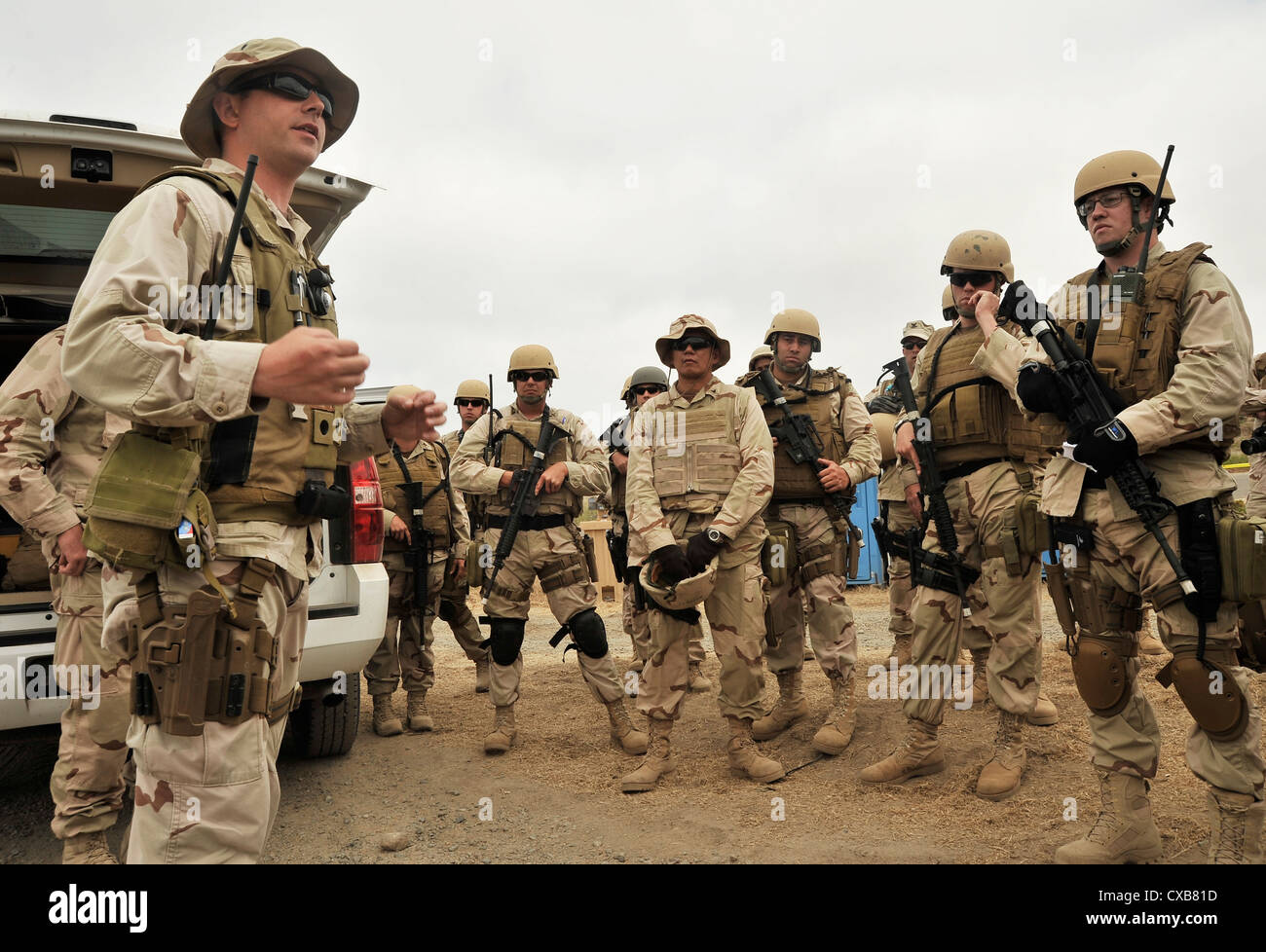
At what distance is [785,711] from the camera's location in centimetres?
580

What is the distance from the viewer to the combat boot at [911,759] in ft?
15.0

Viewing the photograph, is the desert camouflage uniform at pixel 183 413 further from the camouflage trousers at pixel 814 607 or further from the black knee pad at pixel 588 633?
the camouflage trousers at pixel 814 607

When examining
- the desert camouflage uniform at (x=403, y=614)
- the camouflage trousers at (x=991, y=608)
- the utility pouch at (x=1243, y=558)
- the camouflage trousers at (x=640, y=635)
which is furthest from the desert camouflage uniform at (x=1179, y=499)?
the desert camouflage uniform at (x=403, y=614)

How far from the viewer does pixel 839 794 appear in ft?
14.7

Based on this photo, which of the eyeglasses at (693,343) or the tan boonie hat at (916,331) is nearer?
the eyeglasses at (693,343)

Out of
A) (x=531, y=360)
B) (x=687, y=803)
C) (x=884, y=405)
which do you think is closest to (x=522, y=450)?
(x=531, y=360)

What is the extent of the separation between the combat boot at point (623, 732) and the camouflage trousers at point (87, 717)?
2960 millimetres

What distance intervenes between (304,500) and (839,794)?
3375 mm

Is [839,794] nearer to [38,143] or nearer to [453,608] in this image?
[453,608]

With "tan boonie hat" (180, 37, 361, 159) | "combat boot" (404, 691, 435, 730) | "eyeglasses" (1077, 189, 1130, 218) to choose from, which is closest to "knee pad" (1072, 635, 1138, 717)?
"eyeglasses" (1077, 189, 1130, 218)

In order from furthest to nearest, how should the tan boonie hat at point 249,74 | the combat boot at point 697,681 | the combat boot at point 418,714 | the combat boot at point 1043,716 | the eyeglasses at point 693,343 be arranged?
the combat boot at point 697,681 → the combat boot at point 418,714 → the combat boot at point 1043,716 → the eyeglasses at point 693,343 → the tan boonie hat at point 249,74

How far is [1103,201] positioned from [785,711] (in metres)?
3.66

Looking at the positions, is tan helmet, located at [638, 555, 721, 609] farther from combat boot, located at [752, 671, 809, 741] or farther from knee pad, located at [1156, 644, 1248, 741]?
knee pad, located at [1156, 644, 1248, 741]
